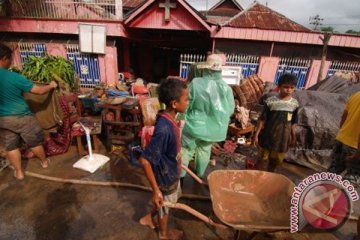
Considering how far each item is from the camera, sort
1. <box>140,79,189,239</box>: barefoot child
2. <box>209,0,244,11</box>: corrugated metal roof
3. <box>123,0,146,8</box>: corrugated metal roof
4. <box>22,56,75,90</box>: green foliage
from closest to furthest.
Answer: <box>140,79,189,239</box>: barefoot child < <box>22,56,75,90</box>: green foliage < <box>123,0,146,8</box>: corrugated metal roof < <box>209,0,244,11</box>: corrugated metal roof

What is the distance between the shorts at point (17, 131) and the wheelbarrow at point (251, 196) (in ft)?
10.3

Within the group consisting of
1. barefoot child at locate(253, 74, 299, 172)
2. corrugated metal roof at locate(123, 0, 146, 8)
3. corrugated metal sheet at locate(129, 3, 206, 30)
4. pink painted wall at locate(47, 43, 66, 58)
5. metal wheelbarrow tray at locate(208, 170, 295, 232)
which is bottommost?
metal wheelbarrow tray at locate(208, 170, 295, 232)

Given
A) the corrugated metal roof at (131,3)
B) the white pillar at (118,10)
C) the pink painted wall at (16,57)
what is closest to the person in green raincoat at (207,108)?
the white pillar at (118,10)

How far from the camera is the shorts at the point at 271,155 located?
134 inches

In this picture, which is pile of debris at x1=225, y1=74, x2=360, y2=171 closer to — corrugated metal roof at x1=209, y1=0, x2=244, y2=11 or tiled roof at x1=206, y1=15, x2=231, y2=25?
tiled roof at x1=206, y1=15, x2=231, y2=25

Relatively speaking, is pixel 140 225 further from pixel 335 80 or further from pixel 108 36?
pixel 108 36

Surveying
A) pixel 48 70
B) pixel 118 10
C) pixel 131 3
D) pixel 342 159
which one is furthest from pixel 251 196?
pixel 131 3

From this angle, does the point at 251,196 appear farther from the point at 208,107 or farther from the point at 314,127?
the point at 314,127

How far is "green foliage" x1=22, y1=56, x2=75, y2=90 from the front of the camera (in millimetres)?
7512

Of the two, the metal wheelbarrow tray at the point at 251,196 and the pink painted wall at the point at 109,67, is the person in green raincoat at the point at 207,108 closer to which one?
the metal wheelbarrow tray at the point at 251,196

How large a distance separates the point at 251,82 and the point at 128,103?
15.2ft

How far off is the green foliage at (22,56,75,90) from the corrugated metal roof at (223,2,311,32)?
678cm

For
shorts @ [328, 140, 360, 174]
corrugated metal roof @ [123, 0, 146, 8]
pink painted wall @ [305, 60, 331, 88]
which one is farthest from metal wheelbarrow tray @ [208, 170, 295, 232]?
corrugated metal roof @ [123, 0, 146, 8]

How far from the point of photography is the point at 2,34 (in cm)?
927
